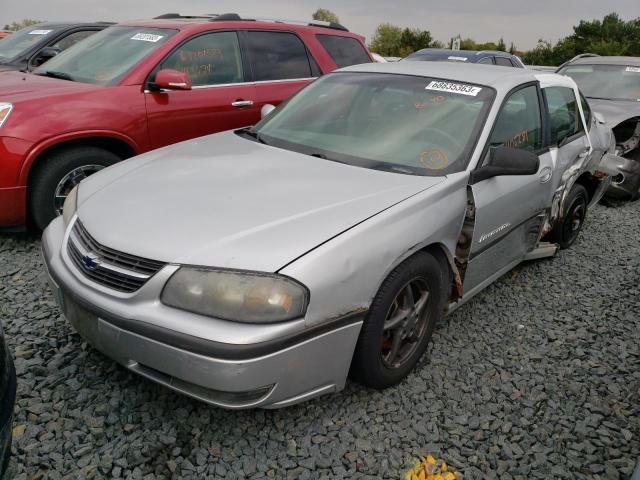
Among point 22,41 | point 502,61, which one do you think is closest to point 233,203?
point 22,41

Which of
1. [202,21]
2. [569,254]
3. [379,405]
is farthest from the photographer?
[202,21]

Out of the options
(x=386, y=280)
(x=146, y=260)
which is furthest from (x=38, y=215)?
(x=386, y=280)

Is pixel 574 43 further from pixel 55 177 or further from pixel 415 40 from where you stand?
pixel 55 177

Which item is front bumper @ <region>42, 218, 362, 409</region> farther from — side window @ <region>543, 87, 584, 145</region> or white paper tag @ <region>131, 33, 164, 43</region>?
white paper tag @ <region>131, 33, 164, 43</region>

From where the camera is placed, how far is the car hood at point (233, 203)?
2.01 meters

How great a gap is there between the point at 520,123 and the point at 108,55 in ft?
11.1

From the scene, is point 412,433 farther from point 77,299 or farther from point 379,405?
point 77,299

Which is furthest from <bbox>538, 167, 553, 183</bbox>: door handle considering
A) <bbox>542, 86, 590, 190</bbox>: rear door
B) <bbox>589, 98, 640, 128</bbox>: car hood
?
<bbox>589, 98, 640, 128</bbox>: car hood

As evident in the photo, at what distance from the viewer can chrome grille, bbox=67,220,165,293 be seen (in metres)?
2.02

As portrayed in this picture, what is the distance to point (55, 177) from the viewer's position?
3781mm

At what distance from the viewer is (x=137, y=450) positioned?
2105mm

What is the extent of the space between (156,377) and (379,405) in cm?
103

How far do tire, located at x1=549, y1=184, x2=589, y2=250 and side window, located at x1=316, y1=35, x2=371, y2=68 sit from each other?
280cm

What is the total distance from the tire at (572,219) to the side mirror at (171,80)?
10.1ft
